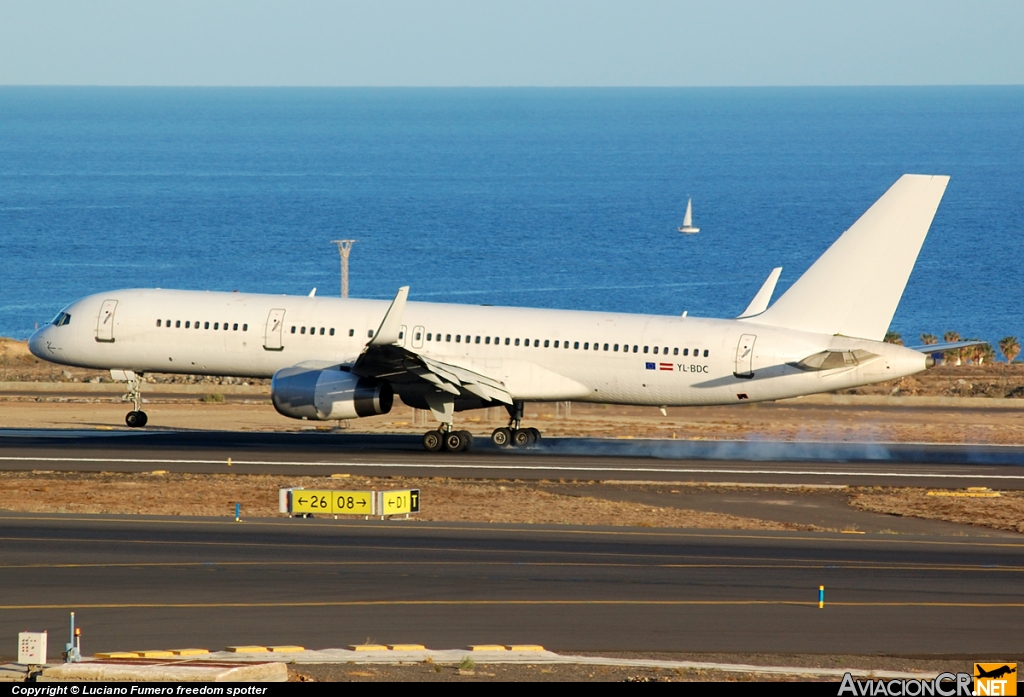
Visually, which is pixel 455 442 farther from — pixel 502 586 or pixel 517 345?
pixel 502 586

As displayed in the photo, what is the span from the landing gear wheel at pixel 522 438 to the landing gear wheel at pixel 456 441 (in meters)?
1.85

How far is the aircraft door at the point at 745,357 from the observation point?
41.0 meters

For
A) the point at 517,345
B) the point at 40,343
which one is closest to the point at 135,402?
the point at 40,343

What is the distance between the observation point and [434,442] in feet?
140

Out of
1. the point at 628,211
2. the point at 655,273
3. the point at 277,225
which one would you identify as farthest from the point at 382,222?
the point at 655,273

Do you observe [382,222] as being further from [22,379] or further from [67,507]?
[67,507]

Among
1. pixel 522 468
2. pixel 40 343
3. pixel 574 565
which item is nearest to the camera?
pixel 574 565

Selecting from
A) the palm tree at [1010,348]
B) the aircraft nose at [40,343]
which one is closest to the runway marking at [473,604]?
the aircraft nose at [40,343]

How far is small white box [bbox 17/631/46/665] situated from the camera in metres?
16.6

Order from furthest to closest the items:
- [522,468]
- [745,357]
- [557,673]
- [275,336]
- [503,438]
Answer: [503,438], [275,336], [745,357], [522,468], [557,673]

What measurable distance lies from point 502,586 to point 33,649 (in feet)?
28.1

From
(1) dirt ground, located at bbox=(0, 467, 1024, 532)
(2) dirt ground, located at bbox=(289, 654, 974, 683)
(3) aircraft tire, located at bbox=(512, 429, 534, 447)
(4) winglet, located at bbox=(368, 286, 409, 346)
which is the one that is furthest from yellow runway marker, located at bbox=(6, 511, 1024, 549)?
(3) aircraft tire, located at bbox=(512, 429, 534, 447)

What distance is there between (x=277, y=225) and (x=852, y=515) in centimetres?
14399

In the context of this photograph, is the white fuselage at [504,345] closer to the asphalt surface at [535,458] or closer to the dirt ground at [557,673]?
the asphalt surface at [535,458]
